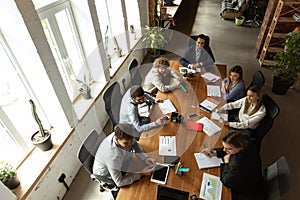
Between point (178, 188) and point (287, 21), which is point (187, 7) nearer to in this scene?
point (287, 21)

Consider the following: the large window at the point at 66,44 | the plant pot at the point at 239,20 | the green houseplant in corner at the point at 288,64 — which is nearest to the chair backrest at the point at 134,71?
the large window at the point at 66,44

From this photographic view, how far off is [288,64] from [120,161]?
10.8ft

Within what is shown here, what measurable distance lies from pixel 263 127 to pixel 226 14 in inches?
233

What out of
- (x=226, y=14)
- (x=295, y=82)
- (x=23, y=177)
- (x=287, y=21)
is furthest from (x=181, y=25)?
(x=23, y=177)

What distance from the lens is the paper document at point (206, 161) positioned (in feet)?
6.13

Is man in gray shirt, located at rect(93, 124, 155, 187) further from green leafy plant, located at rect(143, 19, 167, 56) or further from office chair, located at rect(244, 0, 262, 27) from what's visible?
office chair, located at rect(244, 0, 262, 27)

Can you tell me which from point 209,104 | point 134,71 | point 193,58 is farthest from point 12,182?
point 193,58

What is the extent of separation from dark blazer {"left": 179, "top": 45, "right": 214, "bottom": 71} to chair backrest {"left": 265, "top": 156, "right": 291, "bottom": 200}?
1.99 meters

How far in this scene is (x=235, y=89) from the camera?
8.97 feet

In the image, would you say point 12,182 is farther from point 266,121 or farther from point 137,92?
point 266,121

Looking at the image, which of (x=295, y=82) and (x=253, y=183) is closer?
(x=253, y=183)

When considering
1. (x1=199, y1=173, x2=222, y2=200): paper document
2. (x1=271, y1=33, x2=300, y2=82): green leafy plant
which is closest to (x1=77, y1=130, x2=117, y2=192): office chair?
(x1=199, y1=173, x2=222, y2=200): paper document

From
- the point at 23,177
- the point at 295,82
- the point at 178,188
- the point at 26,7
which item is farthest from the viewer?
the point at 295,82

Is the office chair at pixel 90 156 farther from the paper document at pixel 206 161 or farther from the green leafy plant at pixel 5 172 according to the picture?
the paper document at pixel 206 161
